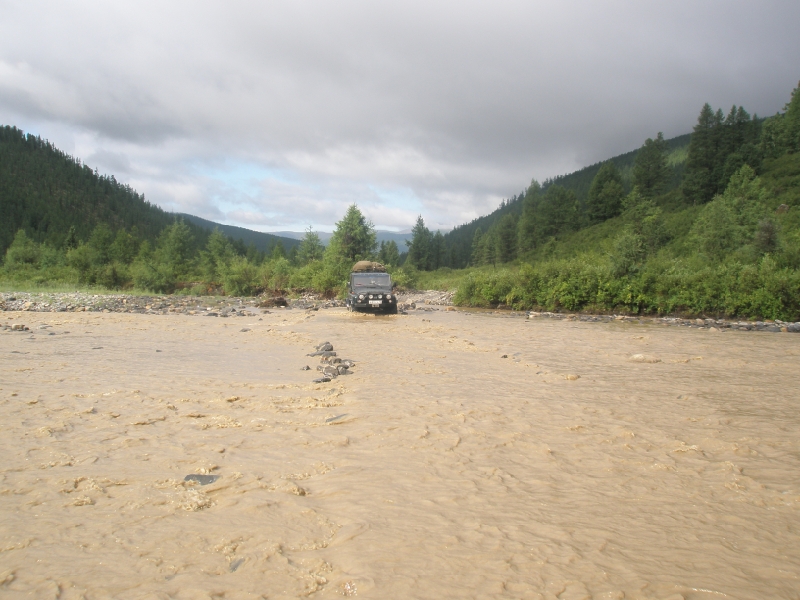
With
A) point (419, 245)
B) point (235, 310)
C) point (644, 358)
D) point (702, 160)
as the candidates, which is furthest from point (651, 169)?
point (644, 358)

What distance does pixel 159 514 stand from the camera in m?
3.85

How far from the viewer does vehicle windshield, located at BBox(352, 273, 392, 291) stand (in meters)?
25.1

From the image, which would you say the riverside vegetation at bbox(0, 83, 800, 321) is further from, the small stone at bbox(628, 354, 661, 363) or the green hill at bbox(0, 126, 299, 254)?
the small stone at bbox(628, 354, 661, 363)

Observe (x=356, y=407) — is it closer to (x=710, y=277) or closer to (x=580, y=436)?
(x=580, y=436)

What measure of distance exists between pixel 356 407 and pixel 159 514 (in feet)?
12.2

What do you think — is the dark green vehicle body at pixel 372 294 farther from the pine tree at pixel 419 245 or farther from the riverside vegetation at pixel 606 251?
the pine tree at pixel 419 245

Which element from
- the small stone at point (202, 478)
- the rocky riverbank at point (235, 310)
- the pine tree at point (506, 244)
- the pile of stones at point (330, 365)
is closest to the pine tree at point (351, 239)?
the rocky riverbank at point (235, 310)

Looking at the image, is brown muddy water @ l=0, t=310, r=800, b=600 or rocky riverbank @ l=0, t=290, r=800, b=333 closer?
brown muddy water @ l=0, t=310, r=800, b=600

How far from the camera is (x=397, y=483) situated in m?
4.63

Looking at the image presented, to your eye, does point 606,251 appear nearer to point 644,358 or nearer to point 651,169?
point 644,358

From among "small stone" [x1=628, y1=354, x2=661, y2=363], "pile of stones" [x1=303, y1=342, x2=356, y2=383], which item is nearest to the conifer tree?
"small stone" [x1=628, y1=354, x2=661, y2=363]

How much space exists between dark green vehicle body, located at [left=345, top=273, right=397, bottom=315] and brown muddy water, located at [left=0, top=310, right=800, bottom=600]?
13.9 metres

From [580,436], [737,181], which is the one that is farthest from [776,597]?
[737,181]

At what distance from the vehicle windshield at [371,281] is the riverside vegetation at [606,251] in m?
8.73
